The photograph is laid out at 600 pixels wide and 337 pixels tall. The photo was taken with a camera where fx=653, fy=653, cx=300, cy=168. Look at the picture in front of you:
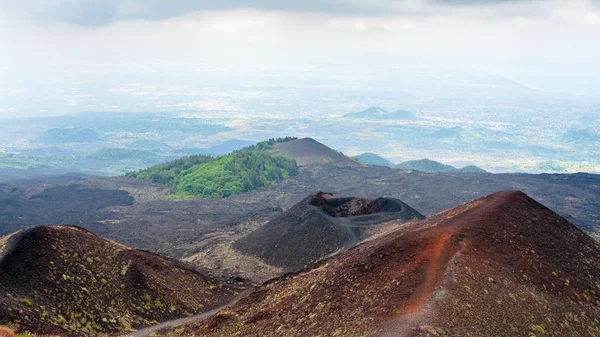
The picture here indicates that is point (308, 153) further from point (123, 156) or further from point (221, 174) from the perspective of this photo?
point (123, 156)

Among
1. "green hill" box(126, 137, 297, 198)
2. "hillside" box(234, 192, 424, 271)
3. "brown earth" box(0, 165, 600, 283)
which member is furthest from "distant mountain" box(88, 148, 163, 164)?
"hillside" box(234, 192, 424, 271)

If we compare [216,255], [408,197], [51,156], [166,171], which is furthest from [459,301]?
[51,156]

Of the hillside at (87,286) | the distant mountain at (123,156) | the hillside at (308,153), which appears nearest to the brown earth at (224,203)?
the hillside at (308,153)

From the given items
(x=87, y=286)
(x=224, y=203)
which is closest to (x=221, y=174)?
(x=224, y=203)

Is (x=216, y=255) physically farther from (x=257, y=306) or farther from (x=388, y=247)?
(x=388, y=247)

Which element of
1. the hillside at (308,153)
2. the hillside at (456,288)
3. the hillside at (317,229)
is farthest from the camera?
the hillside at (308,153)

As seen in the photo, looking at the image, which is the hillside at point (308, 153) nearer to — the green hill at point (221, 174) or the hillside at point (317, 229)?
the green hill at point (221, 174)

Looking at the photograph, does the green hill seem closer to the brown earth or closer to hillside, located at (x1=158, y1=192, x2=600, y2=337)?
the brown earth
